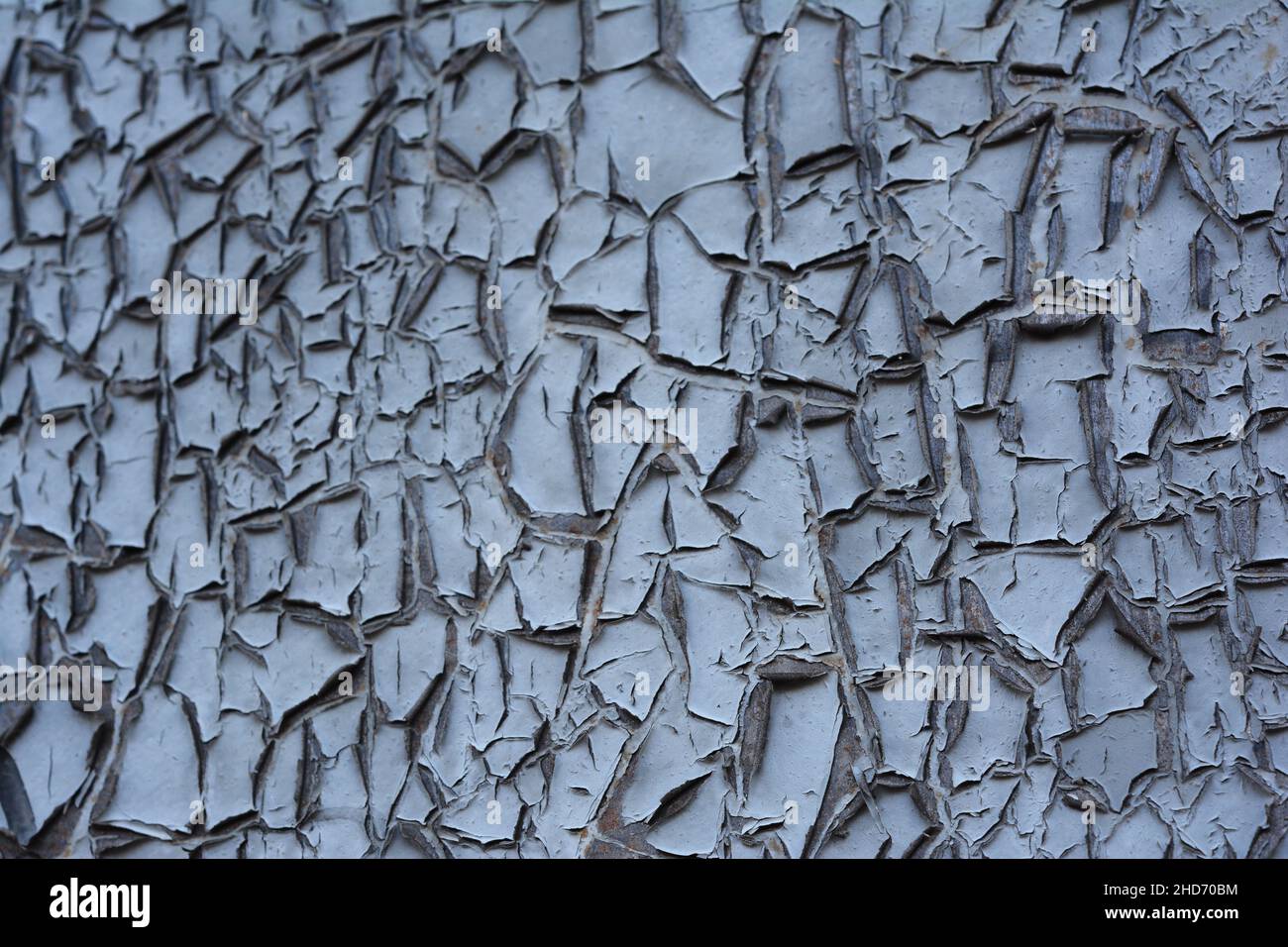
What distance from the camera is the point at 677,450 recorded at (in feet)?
2.68

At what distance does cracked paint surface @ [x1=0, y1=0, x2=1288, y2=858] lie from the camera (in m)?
0.80

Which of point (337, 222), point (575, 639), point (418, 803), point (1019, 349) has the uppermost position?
point (337, 222)

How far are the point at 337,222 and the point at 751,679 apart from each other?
1.82 ft

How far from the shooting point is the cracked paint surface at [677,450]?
2.61ft

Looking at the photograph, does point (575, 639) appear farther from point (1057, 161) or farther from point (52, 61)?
point (52, 61)

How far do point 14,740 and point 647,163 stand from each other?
77 cm

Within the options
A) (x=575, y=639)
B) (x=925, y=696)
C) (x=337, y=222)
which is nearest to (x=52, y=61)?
(x=337, y=222)

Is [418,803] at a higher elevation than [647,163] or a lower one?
lower

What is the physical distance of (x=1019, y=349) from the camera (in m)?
0.81

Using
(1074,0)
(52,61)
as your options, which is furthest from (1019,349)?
(52,61)

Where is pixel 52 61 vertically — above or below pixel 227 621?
above

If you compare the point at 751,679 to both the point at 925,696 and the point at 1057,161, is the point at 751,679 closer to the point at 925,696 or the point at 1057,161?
the point at 925,696

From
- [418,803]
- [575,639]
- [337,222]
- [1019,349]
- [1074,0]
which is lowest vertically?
[418,803]

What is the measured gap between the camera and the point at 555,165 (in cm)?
83
